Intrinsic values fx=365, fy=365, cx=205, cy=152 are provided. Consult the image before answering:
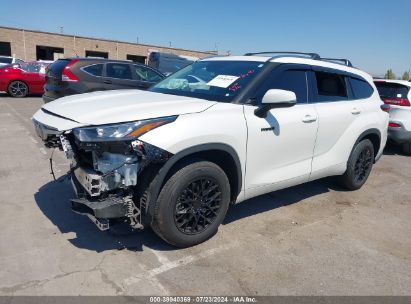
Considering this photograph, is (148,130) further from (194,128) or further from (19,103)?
(19,103)

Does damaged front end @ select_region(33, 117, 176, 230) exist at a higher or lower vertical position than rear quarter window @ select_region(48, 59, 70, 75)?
lower

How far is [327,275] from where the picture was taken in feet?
10.5

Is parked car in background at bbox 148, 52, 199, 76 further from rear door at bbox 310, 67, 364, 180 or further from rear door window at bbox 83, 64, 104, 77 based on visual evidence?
rear door at bbox 310, 67, 364, 180

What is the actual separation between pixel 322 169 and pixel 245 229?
140 centimetres

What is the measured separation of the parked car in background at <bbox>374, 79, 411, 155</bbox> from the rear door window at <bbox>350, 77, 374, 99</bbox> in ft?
8.22

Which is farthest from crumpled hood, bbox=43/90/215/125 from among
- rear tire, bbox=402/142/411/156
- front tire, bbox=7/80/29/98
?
front tire, bbox=7/80/29/98

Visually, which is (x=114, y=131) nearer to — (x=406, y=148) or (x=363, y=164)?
(x=363, y=164)

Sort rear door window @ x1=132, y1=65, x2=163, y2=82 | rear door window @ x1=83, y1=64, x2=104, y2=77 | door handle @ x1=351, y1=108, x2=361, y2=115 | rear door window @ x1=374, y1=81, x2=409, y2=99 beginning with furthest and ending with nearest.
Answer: rear door window @ x1=132, y1=65, x2=163, y2=82 < rear door window @ x1=83, y1=64, x2=104, y2=77 < rear door window @ x1=374, y1=81, x2=409, y2=99 < door handle @ x1=351, y1=108, x2=361, y2=115

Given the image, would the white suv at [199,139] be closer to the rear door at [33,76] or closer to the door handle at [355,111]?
the door handle at [355,111]

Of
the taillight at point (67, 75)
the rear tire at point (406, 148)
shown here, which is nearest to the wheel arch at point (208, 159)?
the rear tire at point (406, 148)

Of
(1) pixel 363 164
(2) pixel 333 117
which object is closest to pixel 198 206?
(2) pixel 333 117

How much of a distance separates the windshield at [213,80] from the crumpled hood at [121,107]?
231 mm

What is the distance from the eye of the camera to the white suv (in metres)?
2.94

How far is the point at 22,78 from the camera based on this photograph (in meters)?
14.3
